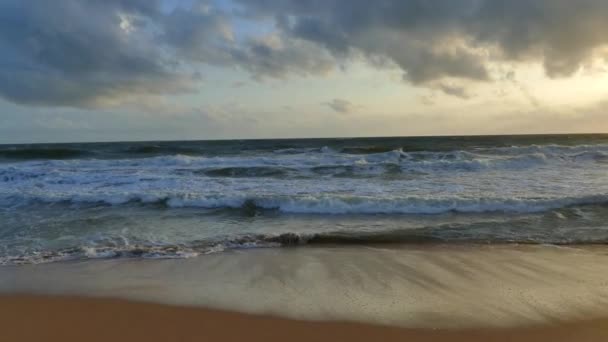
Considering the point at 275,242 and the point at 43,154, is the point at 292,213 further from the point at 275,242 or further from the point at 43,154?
the point at 43,154

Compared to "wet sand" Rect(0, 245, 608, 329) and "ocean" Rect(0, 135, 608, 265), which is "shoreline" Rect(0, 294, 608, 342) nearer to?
"wet sand" Rect(0, 245, 608, 329)

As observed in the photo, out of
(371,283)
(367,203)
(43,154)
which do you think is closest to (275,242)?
(371,283)

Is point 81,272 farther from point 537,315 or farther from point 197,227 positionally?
Result: point 537,315

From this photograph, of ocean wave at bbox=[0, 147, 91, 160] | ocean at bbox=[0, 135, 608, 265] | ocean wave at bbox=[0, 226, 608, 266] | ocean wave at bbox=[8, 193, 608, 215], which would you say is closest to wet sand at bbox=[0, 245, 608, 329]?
ocean wave at bbox=[0, 226, 608, 266]

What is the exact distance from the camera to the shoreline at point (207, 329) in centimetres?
327

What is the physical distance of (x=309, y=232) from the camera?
22.9 ft

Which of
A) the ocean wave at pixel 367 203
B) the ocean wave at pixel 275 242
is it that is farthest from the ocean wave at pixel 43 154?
the ocean wave at pixel 275 242

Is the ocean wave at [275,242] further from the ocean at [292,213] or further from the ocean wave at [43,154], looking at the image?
the ocean wave at [43,154]

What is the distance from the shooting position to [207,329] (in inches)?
134

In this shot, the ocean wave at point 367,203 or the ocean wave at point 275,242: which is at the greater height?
the ocean wave at point 367,203

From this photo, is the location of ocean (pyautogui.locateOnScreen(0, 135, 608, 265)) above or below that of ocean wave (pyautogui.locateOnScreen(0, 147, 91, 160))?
below

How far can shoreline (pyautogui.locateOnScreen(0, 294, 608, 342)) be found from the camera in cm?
327

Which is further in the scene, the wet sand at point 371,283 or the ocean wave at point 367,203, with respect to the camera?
the ocean wave at point 367,203

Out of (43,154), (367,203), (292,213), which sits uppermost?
(43,154)
